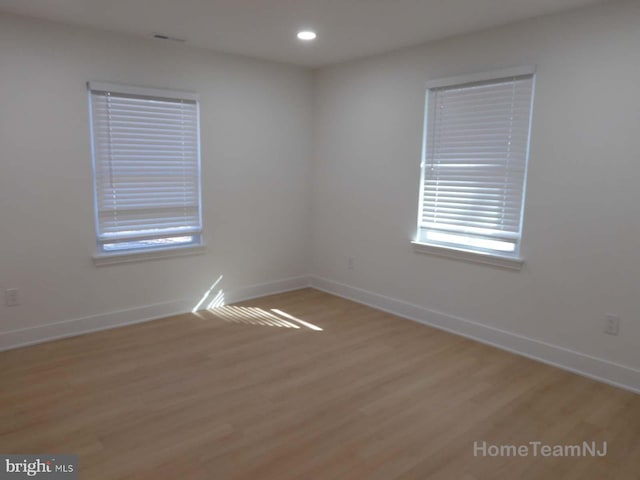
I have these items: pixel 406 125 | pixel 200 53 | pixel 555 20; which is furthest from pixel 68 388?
pixel 555 20

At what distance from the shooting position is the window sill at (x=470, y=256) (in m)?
3.42

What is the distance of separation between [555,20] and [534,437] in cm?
272

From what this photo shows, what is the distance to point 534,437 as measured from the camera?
2387mm

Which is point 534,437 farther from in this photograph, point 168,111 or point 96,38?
point 96,38

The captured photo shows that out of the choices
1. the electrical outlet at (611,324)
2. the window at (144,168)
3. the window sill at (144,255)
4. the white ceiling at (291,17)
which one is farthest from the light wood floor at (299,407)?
the white ceiling at (291,17)

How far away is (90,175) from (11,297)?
111 cm

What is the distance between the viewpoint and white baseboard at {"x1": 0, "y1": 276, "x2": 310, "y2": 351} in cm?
343

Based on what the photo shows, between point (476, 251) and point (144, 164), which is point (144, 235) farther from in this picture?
point (476, 251)

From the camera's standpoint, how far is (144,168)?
389 cm

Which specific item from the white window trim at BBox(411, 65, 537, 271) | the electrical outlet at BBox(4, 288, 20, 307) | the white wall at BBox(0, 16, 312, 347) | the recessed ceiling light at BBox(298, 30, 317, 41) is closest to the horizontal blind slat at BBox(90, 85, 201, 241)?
the white wall at BBox(0, 16, 312, 347)

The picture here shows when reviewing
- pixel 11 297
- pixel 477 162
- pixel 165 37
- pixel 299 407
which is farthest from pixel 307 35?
pixel 11 297

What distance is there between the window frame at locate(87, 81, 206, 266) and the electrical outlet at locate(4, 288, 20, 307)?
1.97ft

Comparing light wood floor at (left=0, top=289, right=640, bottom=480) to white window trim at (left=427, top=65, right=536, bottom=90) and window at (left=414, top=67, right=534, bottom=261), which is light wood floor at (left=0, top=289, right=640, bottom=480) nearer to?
window at (left=414, top=67, right=534, bottom=261)

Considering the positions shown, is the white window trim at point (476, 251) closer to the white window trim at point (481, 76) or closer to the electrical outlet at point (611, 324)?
the white window trim at point (481, 76)
